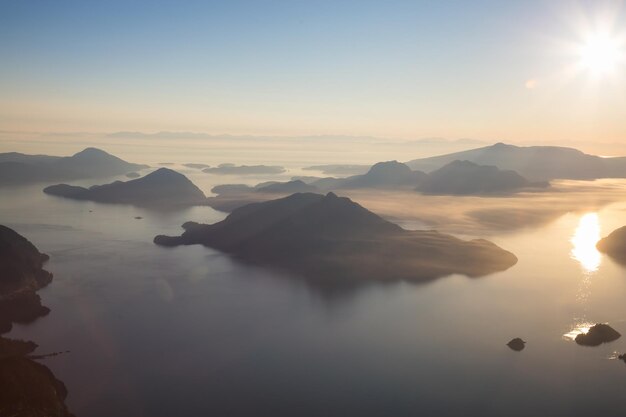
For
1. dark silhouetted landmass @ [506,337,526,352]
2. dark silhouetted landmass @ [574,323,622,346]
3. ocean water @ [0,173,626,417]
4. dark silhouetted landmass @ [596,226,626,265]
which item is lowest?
ocean water @ [0,173,626,417]

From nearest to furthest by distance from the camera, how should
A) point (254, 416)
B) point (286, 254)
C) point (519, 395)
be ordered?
point (254, 416) → point (519, 395) → point (286, 254)

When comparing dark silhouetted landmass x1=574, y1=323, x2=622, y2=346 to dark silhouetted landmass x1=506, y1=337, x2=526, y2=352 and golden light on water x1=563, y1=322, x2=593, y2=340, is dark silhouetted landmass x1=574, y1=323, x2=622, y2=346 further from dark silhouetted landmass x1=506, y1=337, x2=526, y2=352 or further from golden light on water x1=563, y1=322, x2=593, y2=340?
dark silhouetted landmass x1=506, y1=337, x2=526, y2=352

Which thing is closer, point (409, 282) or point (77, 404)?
point (77, 404)

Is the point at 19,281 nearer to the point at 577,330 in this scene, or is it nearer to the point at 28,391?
the point at 28,391

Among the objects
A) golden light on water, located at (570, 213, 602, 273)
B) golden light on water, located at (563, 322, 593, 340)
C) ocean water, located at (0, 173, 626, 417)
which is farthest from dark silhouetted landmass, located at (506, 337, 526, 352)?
golden light on water, located at (570, 213, 602, 273)

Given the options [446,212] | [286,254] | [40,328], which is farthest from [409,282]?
[446,212]

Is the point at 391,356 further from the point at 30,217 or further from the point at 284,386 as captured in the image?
the point at 30,217

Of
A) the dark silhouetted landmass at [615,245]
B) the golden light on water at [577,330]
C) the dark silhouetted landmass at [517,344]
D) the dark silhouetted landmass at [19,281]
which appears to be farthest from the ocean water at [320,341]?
the dark silhouetted landmass at [615,245]

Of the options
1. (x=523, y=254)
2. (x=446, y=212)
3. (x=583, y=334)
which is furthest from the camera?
(x=446, y=212)
